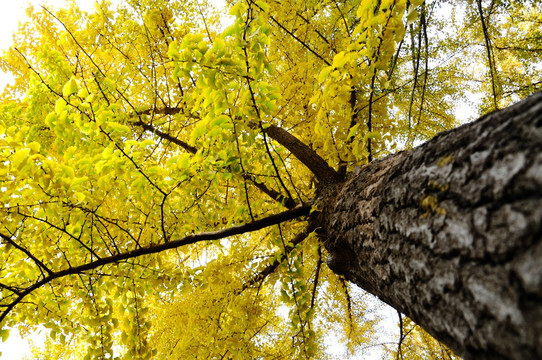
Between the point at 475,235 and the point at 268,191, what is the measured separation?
2.26m

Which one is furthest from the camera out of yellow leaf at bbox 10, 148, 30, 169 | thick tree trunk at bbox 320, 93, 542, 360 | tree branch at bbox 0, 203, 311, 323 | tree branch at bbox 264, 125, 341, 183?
tree branch at bbox 264, 125, 341, 183

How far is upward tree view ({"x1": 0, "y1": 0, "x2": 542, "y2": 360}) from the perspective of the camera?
54 cm

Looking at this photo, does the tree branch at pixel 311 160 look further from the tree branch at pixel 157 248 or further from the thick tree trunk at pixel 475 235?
the thick tree trunk at pixel 475 235

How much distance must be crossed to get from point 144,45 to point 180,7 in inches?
28.7

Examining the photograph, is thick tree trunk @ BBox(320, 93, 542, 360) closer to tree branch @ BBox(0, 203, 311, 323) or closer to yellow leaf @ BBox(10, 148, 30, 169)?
tree branch @ BBox(0, 203, 311, 323)

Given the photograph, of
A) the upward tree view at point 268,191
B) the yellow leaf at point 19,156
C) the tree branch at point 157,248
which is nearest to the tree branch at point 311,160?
the upward tree view at point 268,191

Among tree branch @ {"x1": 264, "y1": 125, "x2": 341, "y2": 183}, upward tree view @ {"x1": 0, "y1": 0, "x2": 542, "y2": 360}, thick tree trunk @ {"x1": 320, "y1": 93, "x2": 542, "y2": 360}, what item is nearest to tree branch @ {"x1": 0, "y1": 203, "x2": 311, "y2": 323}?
upward tree view @ {"x1": 0, "y1": 0, "x2": 542, "y2": 360}

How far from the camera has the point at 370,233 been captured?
1.15m

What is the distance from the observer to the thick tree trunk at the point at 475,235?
0.45 metres

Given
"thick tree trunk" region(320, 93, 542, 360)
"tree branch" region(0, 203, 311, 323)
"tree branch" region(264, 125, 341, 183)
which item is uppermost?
"tree branch" region(264, 125, 341, 183)

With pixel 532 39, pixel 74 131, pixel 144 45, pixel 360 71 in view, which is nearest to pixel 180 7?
pixel 144 45

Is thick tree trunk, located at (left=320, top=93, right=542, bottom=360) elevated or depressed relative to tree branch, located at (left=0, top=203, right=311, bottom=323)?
depressed

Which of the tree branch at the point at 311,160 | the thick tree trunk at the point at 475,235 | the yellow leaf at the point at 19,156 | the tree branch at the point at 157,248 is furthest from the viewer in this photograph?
the tree branch at the point at 311,160

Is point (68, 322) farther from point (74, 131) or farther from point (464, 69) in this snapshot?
point (464, 69)
